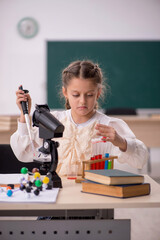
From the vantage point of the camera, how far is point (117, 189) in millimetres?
1026

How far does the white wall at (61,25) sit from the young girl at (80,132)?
4606mm

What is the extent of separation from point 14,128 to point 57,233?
254cm

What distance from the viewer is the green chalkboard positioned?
6.07m

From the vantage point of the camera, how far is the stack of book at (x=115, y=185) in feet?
3.36

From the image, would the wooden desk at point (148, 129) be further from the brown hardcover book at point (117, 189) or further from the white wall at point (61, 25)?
the brown hardcover book at point (117, 189)

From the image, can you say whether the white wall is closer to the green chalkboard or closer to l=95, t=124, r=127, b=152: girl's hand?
the green chalkboard

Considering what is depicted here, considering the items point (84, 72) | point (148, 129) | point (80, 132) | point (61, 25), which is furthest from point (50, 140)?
point (61, 25)

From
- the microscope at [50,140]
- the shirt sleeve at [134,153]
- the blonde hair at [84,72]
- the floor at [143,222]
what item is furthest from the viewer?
the floor at [143,222]

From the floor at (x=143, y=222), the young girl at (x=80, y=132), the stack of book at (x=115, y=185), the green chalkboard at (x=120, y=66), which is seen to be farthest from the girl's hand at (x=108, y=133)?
the green chalkboard at (x=120, y=66)

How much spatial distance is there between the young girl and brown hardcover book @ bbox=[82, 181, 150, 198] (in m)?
0.31

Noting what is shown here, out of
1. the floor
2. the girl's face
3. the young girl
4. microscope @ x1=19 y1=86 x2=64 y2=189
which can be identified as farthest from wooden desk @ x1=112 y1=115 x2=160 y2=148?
microscope @ x1=19 y1=86 x2=64 y2=189

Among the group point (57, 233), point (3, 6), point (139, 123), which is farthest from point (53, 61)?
point (57, 233)

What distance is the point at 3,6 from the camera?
6027 millimetres

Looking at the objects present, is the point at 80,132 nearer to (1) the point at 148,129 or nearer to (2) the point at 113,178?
(2) the point at 113,178
